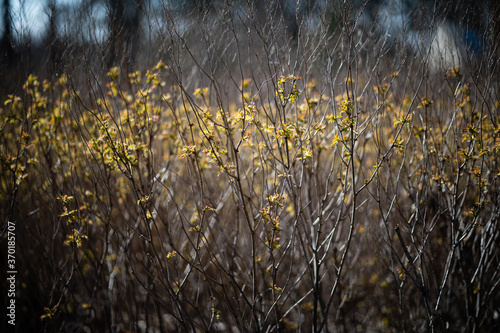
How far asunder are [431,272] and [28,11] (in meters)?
4.45

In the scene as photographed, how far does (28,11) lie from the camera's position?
280 centimetres

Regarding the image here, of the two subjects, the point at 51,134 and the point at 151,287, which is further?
the point at 151,287

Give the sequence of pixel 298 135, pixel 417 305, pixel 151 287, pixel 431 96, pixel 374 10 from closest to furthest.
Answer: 1. pixel 298 135
2. pixel 374 10
3. pixel 431 96
4. pixel 151 287
5. pixel 417 305

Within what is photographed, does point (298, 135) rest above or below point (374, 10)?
below

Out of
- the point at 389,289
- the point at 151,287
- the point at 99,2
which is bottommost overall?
the point at 389,289

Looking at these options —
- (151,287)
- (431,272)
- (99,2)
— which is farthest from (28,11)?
(431,272)

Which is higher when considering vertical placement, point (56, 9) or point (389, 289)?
point (56, 9)

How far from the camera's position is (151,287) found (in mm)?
3418

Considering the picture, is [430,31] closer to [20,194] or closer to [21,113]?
[21,113]

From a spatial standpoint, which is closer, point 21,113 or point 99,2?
point 99,2

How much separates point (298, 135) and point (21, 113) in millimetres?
2713

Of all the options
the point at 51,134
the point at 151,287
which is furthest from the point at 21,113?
the point at 151,287

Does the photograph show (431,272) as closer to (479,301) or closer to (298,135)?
(479,301)

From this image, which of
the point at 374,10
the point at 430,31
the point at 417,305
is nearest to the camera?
the point at 430,31
